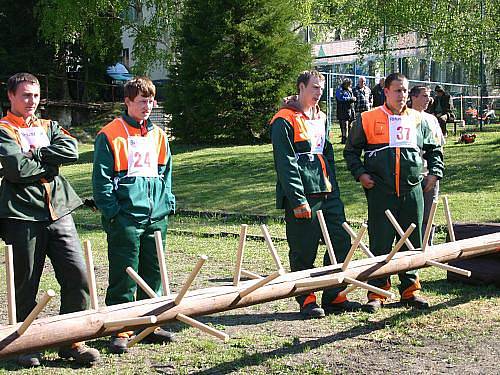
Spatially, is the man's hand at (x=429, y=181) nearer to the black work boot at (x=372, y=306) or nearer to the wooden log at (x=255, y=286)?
the black work boot at (x=372, y=306)

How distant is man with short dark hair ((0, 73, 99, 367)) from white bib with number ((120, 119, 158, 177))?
44 centimetres

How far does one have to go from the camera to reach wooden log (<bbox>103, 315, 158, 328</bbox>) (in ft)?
14.7

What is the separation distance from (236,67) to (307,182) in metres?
18.9

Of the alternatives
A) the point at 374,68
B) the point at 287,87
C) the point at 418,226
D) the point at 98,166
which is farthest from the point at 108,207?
the point at 374,68

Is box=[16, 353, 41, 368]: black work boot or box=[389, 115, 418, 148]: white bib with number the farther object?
box=[389, 115, 418, 148]: white bib with number

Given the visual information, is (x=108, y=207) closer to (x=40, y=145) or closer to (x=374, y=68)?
(x=40, y=145)

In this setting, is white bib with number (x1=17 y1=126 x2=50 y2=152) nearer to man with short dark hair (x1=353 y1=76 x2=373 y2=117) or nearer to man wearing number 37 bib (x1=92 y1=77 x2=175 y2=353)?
man wearing number 37 bib (x1=92 y1=77 x2=175 y2=353)

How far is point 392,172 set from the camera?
7164 mm

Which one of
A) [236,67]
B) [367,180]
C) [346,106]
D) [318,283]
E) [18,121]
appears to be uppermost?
[236,67]

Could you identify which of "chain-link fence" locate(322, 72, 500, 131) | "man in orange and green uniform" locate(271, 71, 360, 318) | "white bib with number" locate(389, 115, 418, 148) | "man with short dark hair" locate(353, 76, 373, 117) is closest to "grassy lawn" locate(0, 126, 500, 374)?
"man in orange and green uniform" locate(271, 71, 360, 318)

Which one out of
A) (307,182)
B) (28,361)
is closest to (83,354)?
(28,361)

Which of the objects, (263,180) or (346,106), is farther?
(346,106)

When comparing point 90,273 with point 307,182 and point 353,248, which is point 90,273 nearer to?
point 353,248

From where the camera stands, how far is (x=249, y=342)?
621 cm
